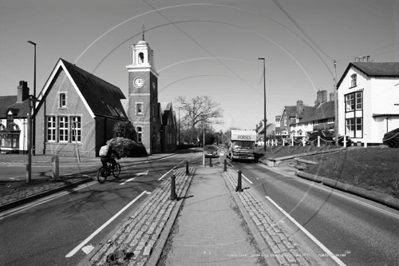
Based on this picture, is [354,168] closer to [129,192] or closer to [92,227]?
[129,192]

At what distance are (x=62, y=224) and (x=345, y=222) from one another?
869 centimetres

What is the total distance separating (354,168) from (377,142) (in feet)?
70.9

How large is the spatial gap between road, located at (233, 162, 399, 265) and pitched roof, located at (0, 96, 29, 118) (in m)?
41.4

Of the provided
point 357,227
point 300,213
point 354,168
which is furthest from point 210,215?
point 354,168

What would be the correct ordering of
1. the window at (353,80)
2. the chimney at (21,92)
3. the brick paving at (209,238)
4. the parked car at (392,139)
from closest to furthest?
the brick paving at (209,238) → the parked car at (392,139) → the window at (353,80) → the chimney at (21,92)

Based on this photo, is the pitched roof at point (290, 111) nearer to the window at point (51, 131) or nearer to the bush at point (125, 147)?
the bush at point (125, 147)

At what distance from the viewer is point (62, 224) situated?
6.43 m

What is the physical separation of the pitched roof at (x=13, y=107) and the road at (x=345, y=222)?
4137 cm

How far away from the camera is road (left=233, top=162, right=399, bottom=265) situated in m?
5.03

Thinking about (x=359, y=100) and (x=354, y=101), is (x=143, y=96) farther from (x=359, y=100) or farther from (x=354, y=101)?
(x=359, y=100)

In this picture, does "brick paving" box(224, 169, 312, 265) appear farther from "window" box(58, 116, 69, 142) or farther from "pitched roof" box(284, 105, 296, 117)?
"pitched roof" box(284, 105, 296, 117)

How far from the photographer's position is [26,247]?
5035 millimetres

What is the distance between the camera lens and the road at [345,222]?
16.5ft

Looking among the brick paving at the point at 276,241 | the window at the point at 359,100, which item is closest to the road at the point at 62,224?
the brick paving at the point at 276,241
